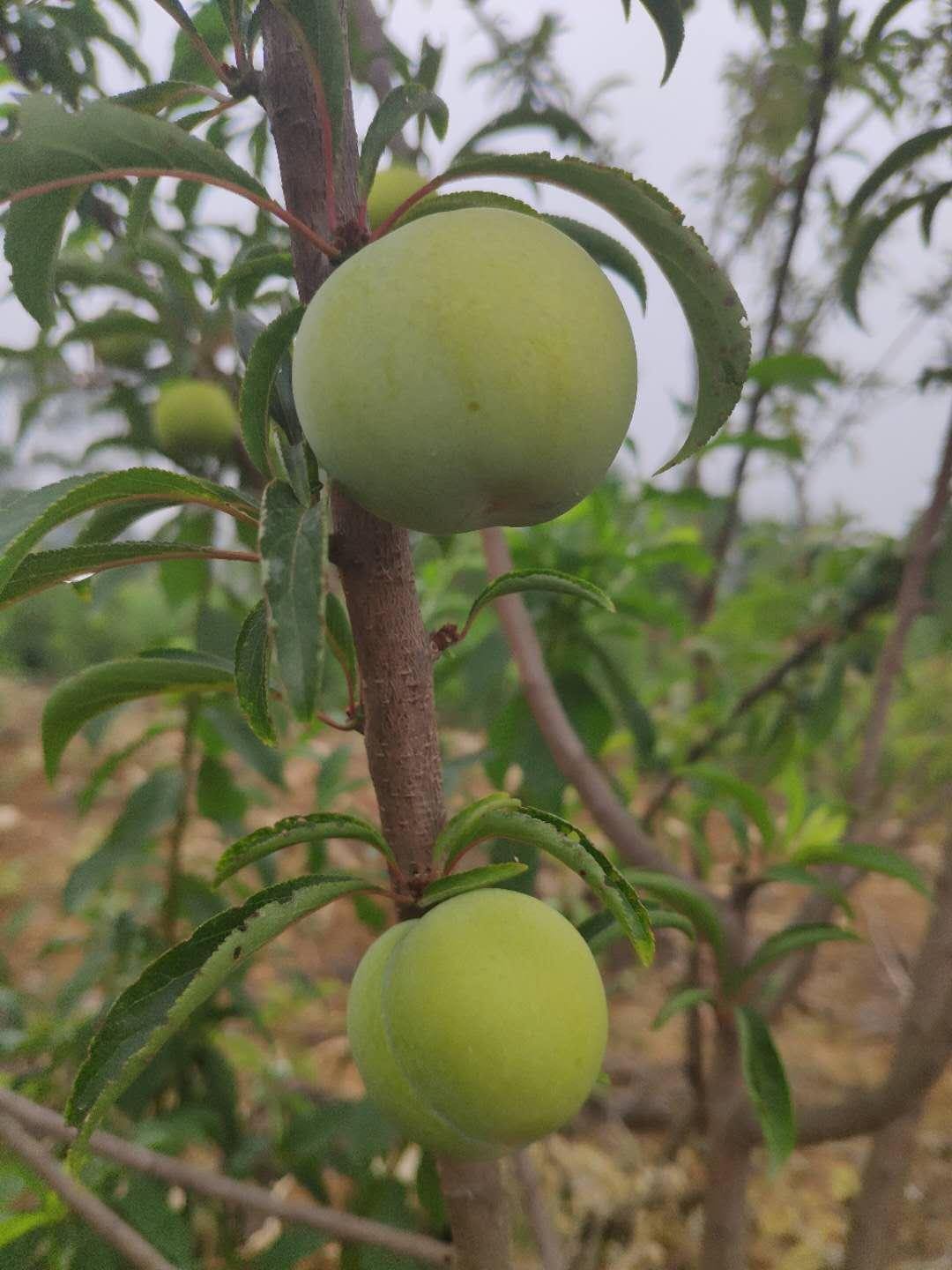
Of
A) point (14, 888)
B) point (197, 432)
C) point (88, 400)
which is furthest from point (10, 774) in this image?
point (197, 432)

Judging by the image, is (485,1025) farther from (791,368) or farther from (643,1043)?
(643,1043)

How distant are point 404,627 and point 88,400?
3.34ft

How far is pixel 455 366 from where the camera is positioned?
36cm

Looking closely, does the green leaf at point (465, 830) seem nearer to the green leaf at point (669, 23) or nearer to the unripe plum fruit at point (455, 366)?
the unripe plum fruit at point (455, 366)

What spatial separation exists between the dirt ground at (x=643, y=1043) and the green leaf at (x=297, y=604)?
2.08 ft

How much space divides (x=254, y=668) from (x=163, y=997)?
0.16 metres

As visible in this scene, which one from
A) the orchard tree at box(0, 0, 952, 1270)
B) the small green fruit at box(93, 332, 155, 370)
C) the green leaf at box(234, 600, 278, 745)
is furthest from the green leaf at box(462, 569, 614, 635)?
the small green fruit at box(93, 332, 155, 370)

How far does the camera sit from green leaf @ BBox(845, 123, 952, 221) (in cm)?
81

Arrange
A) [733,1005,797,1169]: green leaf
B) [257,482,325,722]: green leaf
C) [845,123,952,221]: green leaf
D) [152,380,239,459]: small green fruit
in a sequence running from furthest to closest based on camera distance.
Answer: [152,380,239,459]: small green fruit < [845,123,952,221]: green leaf < [733,1005,797,1169]: green leaf < [257,482,325,722]: green leaf

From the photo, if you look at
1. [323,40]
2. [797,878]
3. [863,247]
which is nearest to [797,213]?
[863,247]

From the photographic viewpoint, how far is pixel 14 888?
2365 millimetres

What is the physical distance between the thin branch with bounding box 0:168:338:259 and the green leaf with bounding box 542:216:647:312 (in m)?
0.15

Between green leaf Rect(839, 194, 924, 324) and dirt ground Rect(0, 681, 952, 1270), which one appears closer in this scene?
green leaf Rect(839, 194, 924, 324)

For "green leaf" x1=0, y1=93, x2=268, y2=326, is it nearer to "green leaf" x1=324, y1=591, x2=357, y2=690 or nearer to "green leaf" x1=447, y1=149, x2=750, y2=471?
"green leaf" x1=447, y1=149, x2=750, y2=471
